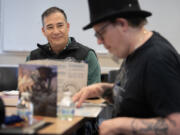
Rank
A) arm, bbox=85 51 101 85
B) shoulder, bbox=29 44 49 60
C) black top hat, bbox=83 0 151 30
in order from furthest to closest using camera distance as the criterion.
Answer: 1. shoulder, bbox=29 44 49 60
2. arm, bbox=85 51 101 85
3. black top hat, bbox=83 0 151 30

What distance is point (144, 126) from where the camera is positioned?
3.37 ft

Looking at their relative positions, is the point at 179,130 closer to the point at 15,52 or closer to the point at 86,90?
the point at 86,90

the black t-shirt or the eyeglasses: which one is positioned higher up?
the eyeglasses

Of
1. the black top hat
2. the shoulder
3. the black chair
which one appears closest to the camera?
the black top hat

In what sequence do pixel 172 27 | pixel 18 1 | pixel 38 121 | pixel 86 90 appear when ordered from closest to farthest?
pixel 38 121 < pixel 86 90 < pixel 172 27 < pixel 18 1

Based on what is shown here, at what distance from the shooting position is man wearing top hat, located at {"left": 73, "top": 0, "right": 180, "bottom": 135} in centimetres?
99

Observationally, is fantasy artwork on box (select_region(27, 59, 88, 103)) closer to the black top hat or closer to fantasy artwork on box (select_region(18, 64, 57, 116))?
fantasy artwork on box (select_region(18, 64, 57, 116))

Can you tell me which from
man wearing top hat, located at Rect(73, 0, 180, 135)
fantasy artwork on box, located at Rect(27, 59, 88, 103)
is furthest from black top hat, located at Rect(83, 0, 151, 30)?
fantasy artwork on box, located at Rect(27, 59, 88, 103)

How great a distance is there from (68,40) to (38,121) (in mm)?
1353

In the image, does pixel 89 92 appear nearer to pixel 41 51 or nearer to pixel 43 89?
pixel 43 89

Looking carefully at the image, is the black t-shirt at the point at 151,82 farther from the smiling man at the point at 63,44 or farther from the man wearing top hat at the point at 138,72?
the smiling man at the point at 63,44

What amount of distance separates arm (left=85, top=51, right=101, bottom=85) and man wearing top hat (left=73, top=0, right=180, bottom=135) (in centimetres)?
86

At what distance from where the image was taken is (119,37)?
1137 millimetres

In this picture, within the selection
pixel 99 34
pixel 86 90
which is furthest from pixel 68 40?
pixel 99 34
